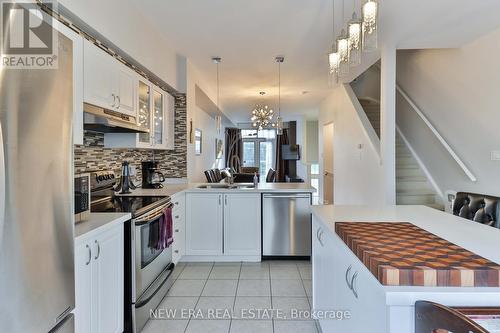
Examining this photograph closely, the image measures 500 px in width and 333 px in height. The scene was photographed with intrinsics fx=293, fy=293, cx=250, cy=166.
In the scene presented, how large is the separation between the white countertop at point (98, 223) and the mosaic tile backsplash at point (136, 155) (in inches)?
29.7

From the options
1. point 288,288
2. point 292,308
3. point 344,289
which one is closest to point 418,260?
point 344,289

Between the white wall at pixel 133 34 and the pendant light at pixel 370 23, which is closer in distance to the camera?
the pendant light at pixel 370 23

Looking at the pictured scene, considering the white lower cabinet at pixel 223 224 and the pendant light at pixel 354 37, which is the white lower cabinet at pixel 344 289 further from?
the white lower cabinet at pixel 223 224

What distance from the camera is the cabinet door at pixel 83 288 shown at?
1.51 metres

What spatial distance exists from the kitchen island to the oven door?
1297 mm

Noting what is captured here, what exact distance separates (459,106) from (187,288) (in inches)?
165

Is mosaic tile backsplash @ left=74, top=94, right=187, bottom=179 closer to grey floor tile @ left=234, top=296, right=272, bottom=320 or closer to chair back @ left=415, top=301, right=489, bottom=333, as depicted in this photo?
grey floor tile @ left=234, top=296, right=272, bottom=320

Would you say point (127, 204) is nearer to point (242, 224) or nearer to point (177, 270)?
point (177, 270)

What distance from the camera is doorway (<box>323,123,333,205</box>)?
26.9 feet

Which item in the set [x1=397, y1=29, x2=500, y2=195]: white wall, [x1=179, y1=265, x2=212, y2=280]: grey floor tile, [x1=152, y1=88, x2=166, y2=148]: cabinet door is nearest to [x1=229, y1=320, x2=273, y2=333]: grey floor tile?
[x1=179, y1=265, x2=212, y2=280]: grey floor tile

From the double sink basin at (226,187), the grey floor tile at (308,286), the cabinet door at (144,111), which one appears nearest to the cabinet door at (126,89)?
the cabinet door at (144,111)

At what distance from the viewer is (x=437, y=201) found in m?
4.72

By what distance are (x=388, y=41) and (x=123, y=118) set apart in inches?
127

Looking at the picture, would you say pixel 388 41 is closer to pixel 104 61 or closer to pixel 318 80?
pixel 318 80
